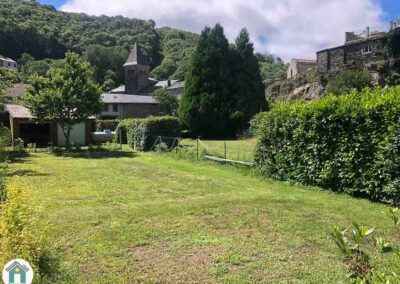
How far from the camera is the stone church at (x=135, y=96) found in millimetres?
61781

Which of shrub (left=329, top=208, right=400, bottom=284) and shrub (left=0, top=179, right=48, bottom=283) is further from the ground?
shrub (left=329, top=208, right=400, bottom=284)

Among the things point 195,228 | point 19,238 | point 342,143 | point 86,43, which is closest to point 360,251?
point 19,238

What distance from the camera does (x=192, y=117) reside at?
37844mm

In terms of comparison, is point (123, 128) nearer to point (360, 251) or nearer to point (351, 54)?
point (351, 54)

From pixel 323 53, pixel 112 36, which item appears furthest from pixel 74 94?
pixel 112 36

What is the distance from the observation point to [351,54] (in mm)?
38344

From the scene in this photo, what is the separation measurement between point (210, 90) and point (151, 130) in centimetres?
1501

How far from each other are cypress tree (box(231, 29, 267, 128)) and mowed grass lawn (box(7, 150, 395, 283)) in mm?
25355

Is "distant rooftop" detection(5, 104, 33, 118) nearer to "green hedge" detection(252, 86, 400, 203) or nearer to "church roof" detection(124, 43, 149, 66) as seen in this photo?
"green hedge" detection(252, 86, 400, 203)

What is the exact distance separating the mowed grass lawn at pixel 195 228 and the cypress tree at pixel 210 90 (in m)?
24.8

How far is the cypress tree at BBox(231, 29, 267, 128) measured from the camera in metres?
37.9

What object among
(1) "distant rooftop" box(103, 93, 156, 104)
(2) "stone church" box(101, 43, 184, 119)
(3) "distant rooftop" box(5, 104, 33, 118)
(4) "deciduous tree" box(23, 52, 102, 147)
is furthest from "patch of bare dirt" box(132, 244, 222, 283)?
(1) "distant rooftop" box(103, 93, 156, 104)

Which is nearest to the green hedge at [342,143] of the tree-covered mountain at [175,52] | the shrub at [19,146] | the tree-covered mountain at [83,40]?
the shrub at [19,146]

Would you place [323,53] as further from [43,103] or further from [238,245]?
[238,245]
